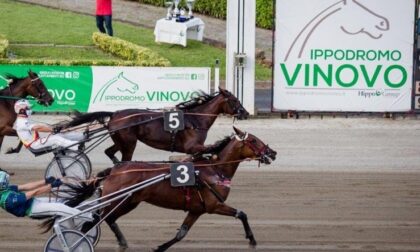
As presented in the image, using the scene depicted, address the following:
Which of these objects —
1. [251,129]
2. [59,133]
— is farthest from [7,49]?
[59,133]

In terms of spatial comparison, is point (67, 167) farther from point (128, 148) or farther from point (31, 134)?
point (128, 148)

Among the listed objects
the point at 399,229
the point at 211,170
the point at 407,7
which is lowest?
the point at 399,229

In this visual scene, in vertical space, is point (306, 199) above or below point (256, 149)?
below

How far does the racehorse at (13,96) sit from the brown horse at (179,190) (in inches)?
214

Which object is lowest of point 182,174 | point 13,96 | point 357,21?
point 182,174

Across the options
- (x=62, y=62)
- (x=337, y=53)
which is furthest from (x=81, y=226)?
(x=62, y=62)

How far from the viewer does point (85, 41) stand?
28.6 metres

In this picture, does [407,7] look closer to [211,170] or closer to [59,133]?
[59,133]

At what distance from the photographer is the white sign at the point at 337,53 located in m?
22.2

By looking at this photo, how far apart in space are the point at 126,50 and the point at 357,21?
6.92 m

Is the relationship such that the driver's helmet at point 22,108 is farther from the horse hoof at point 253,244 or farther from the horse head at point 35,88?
the horse hoof at point 253,244

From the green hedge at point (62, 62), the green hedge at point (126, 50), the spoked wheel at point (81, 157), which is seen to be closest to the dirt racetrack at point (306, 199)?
the spoked wheel at point (81, 157)

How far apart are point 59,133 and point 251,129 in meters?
6.98

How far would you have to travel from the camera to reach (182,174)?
10539 mm
